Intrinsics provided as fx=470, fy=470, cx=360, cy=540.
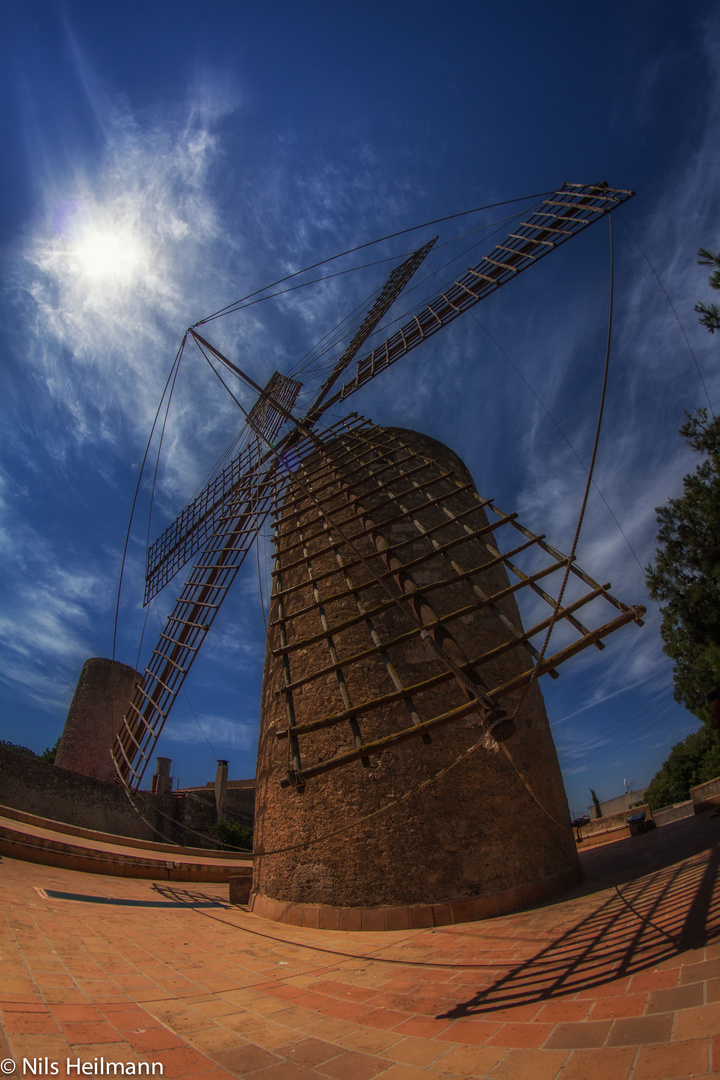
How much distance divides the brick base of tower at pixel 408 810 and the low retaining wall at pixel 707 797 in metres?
4.40

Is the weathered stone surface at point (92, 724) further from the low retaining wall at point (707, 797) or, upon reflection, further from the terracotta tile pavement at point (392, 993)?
the low retaining wall at point (707, 797)

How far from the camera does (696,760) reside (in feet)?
56.3

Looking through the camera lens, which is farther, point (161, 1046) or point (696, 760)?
point (696, 760)

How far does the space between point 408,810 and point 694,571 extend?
6027 millimetres

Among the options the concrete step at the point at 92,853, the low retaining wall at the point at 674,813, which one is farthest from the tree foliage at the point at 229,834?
the low retaining wall at the point at 674,813

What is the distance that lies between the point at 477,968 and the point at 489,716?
1176mm

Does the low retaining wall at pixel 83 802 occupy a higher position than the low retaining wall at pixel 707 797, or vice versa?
the low retaining wall at pixel 83 802

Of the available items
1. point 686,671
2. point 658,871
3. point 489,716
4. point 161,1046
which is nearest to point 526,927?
point 658,871

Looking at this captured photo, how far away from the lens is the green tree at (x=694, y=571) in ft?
20.5

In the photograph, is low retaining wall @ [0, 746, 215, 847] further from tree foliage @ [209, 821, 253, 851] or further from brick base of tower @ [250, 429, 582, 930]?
Result: brick base of tower @ [250, 429, 582, 930]

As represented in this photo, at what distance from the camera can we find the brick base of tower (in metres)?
3.42

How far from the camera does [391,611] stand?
4.51 meters

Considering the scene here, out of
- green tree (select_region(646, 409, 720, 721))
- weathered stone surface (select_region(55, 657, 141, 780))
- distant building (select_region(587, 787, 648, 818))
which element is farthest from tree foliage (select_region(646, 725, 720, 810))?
weathered stone surface (select_region(55, 657, 141, 780))

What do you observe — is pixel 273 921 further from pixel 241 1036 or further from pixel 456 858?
pixel 241 1036
